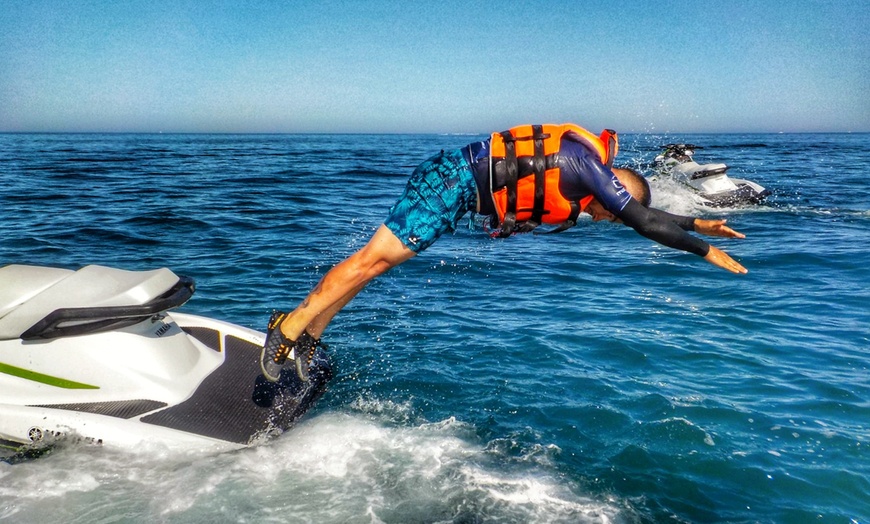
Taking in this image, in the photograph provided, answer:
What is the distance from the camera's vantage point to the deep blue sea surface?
4.22m

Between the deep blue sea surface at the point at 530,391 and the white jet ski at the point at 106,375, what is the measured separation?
A: 0.17m

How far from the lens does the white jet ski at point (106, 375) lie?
4.37m

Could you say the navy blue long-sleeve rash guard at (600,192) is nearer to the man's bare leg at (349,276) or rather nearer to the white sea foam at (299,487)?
the man's bare leg at (349,276)

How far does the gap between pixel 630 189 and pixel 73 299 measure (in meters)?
4.00

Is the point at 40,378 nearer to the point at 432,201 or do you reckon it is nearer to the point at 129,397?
the point at 129,397

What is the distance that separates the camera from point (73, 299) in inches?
180

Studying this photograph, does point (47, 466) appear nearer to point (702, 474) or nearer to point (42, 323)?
point (42, 323)

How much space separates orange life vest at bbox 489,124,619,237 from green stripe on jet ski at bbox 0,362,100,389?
3.12 metres

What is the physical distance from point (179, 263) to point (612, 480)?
27.0 feet

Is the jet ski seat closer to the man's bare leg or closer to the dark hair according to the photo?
the man's bare leg

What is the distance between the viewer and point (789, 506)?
4355 millimetres

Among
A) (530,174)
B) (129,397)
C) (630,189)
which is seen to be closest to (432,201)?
(530,174)

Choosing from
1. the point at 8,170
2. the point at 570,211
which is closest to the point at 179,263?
the point at 570,211

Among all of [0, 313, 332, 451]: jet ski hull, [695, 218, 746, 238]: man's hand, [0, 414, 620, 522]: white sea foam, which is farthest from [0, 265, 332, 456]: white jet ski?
[695, 218, 746, 238]: man's hand
